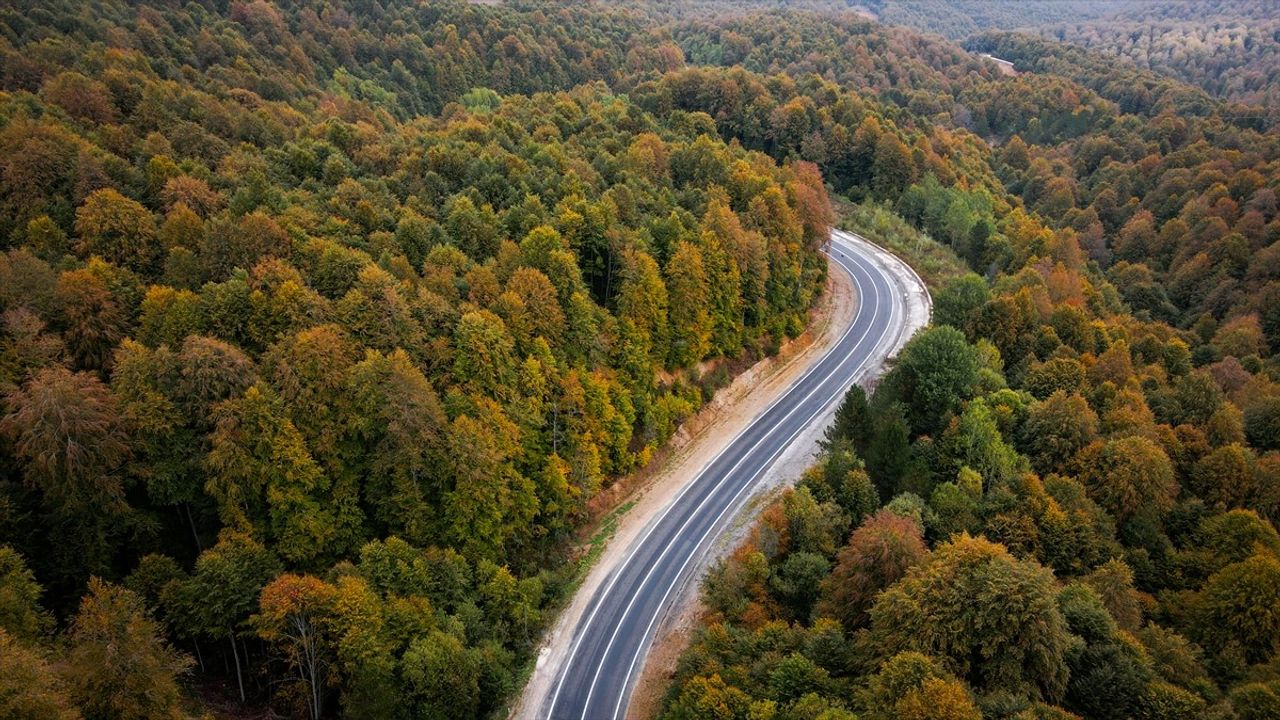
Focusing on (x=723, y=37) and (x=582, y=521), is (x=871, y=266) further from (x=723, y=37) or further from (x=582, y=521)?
(x=723, y=37)

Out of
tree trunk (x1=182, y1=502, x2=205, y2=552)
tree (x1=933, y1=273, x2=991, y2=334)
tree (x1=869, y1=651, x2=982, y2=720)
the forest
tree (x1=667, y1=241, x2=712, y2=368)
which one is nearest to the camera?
tree (x1=869, y1=651, x2=982, y2=720)

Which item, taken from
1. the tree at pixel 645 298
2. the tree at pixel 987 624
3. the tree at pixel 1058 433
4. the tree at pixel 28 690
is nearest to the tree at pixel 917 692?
the tree at pixel 987 624

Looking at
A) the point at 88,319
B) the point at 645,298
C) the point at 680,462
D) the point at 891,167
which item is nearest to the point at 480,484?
the point at 680,462

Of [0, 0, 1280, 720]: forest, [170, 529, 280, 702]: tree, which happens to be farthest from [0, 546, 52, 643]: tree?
[170, 529, 280, 702]: tree

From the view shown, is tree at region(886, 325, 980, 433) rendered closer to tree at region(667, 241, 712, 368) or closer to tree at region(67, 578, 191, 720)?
tree at region(667, 241, 712, 368)

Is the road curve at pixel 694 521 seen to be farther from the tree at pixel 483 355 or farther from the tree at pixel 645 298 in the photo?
the tree at pixel 483 355

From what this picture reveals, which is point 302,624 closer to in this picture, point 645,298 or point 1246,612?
point 645,298
